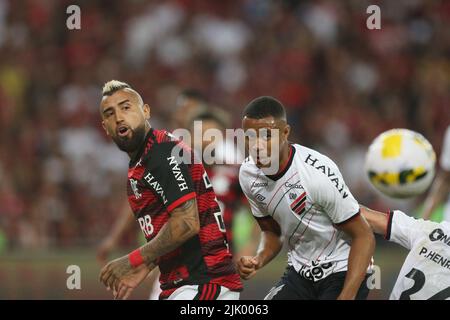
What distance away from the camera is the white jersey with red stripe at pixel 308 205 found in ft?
15.7

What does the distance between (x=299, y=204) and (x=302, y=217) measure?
0.32 ft

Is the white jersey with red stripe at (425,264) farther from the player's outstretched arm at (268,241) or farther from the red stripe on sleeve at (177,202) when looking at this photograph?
the red stripe on sleeve at (177,202)

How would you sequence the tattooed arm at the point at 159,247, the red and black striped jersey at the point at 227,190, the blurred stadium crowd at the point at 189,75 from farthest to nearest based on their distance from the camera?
the blurred stadium crowd at the point at 189,75, the red and black striped jersey at the point at 227,190, the tattooed arm at the point at 159,247

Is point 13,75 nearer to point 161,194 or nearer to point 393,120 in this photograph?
point 393,120

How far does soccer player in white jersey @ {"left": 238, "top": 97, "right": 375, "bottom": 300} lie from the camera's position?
472 centimetres

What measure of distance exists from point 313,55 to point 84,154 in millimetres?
4174

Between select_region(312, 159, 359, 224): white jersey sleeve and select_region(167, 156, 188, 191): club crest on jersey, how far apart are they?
0.74 meters

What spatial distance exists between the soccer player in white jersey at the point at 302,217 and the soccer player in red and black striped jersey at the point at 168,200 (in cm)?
20

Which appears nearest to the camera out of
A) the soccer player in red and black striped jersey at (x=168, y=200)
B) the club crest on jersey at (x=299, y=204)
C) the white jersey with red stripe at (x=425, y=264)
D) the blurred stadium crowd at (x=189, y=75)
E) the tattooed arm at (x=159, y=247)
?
the tattooed arm at (x=159, y=247)

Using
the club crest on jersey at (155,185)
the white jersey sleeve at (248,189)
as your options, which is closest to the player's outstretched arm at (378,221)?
the white jersey sleeve at (248,189)

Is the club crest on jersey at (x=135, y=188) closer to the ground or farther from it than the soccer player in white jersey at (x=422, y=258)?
farther from it

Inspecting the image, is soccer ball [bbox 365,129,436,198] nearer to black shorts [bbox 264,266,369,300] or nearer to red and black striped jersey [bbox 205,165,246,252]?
black shorts [bbox 264,266,369,300]

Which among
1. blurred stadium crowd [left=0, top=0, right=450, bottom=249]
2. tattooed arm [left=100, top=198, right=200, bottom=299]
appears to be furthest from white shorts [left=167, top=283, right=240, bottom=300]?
blurred stadium crowd [left=0, top=0, right=450, bottom=249]
